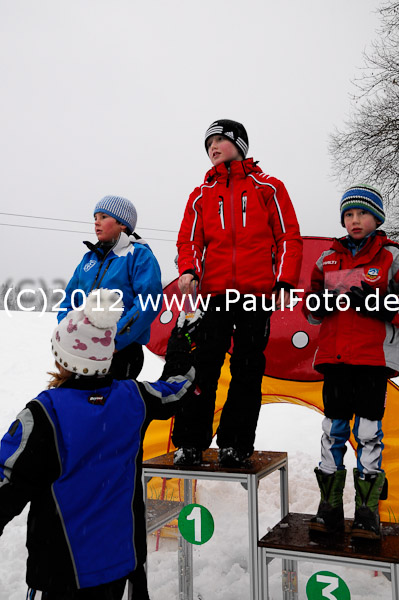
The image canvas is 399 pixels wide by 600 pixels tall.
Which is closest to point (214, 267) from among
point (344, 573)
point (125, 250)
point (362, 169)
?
point (125, 250)

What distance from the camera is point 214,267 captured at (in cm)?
267

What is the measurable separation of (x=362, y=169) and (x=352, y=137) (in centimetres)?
71

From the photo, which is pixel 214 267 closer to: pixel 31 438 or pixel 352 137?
pixel 31 438

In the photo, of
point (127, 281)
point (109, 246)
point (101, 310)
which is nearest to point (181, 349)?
point (101, 310)

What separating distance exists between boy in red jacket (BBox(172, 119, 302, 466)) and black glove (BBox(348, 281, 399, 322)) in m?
0.32

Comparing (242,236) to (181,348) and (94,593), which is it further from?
(94,593)

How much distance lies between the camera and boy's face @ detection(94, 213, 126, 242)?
109 inches

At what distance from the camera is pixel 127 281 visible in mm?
2658

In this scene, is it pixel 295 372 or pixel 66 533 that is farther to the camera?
pixel 295 372

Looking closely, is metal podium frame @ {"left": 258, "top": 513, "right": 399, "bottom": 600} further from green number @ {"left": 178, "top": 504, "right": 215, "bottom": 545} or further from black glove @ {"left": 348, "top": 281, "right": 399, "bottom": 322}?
black glove @ {"left": 348, "top": 281, "right": 399, "bottom": 322}

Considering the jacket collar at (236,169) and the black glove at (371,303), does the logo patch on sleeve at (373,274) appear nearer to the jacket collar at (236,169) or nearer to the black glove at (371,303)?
the black glove at (371,303)

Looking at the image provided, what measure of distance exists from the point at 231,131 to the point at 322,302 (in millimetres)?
977

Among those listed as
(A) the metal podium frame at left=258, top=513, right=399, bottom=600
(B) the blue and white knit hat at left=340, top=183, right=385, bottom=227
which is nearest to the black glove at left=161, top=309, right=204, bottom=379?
(A) the metal podium frame at left=258, top=513, right=399, bottom=600

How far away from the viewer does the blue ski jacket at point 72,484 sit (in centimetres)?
150
